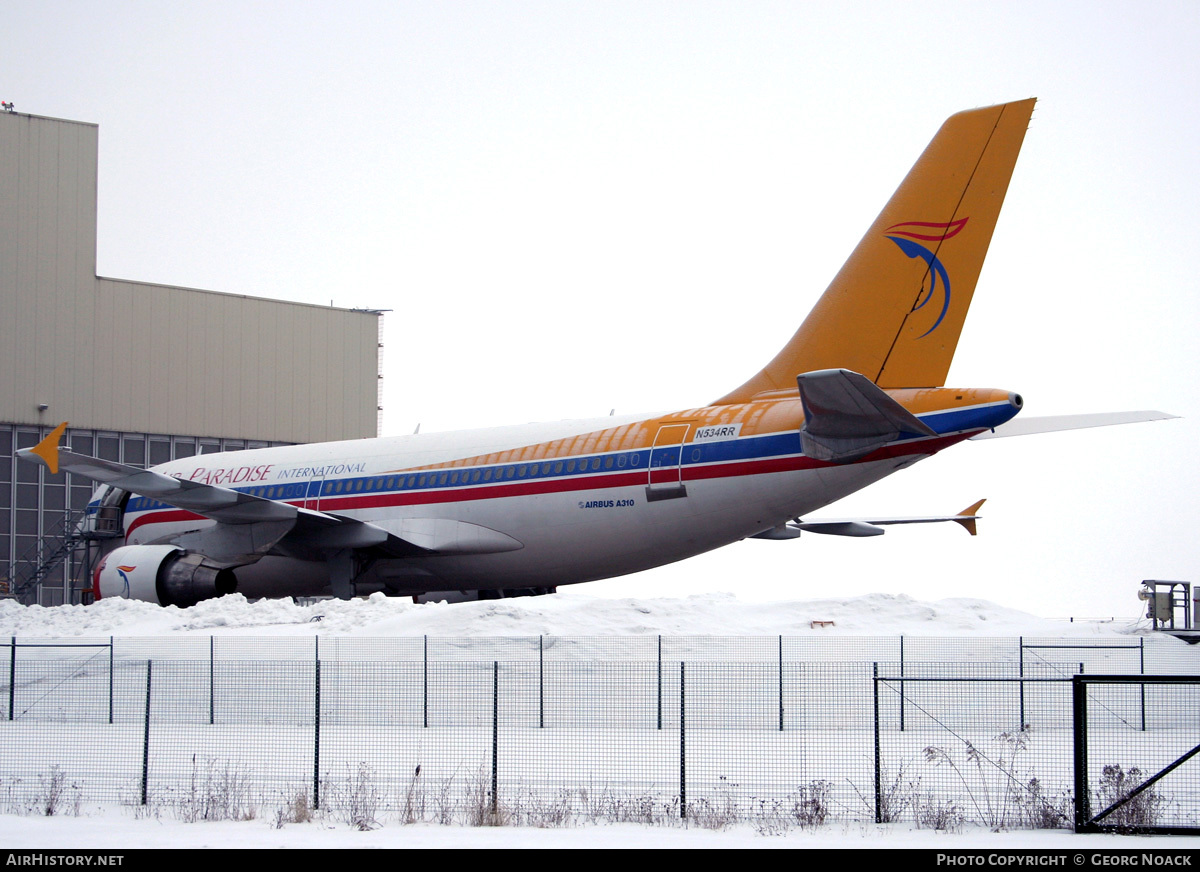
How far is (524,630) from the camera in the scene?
22.1m

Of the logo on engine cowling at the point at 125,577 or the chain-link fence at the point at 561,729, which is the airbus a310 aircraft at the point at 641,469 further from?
the chain-link fence at the point at 561,729

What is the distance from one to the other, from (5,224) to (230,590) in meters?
18.6

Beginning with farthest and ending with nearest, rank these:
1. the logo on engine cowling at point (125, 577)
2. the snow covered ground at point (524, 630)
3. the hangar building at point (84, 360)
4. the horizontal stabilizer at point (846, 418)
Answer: the hangar building at point (84, 360) < the logo on engine cowling at point (125, 577) < the horizontal stabilizer at point (846, 418) < the snow covered ground at point (524, 630)

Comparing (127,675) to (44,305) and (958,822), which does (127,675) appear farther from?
(44,305)

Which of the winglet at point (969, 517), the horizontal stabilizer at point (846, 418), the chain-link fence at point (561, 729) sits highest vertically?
the horizontal stabilizer at point (846, 418)

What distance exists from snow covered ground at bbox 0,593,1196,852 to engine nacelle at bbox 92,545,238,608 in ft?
5.77

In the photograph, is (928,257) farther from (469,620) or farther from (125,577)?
(125,577)

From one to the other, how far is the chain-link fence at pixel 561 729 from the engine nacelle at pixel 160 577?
4.53 metres

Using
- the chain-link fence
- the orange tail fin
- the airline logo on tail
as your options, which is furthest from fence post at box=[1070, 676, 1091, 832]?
the airline logo on tail

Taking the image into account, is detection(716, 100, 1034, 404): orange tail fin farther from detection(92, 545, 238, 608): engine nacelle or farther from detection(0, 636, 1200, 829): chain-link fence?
detection(92, 545, 238, 608): engine nacelle

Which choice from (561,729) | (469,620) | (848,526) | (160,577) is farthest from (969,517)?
(160,577)

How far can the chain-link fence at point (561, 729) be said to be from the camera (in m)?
11.1

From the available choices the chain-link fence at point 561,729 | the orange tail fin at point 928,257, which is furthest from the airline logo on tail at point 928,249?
the chain-link fence at point 561,729

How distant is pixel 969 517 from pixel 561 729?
13860 mm
